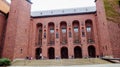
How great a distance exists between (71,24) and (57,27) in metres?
3.05

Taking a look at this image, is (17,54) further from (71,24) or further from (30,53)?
(71,24)

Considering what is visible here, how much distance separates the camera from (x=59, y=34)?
3259 centimetres

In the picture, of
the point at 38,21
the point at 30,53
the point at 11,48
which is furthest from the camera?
the point at 38,21

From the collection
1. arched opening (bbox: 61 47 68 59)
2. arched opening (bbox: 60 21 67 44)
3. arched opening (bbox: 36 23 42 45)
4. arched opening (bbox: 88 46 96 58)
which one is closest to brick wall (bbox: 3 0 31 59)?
arched opening (bbox: 36 23 42 45)

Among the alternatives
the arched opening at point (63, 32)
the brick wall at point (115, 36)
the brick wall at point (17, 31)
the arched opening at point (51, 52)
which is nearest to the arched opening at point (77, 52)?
the arched opening at point (63, 32)

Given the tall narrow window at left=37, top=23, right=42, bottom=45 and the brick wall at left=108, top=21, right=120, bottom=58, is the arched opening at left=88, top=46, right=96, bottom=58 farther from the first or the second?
the tall narrow window at left=37, top=23, right=42, bottom=45

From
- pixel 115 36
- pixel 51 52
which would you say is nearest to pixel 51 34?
pixel 51 52

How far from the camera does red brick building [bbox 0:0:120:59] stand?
26.5 metres

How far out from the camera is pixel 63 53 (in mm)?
33094

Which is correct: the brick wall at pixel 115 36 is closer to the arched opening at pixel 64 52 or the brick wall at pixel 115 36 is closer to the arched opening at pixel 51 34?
the arched opening at pixel 64 52

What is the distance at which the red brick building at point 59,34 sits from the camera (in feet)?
86.9

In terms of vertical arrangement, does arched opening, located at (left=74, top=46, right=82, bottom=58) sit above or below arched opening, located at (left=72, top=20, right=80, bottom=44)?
below

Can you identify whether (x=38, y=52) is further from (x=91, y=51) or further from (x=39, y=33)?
(x=91, y=51)

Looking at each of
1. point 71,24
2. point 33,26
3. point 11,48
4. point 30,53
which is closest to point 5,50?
point 11,48
